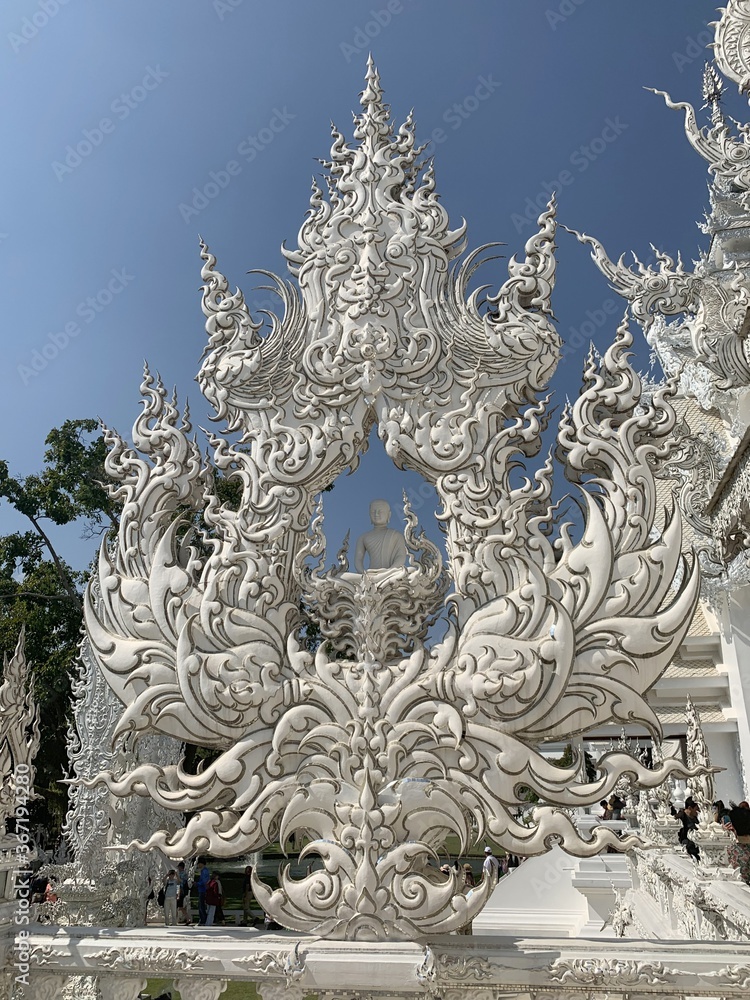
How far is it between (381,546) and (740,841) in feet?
21.0

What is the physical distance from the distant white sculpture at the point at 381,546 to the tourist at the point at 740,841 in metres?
4.23

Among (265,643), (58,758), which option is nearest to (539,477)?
(265,643)

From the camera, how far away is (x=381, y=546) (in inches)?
179

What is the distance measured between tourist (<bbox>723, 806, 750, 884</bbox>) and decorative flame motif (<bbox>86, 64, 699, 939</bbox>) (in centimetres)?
361

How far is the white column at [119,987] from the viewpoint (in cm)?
363

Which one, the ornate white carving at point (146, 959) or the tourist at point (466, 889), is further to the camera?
the tourist at point (466, 889)

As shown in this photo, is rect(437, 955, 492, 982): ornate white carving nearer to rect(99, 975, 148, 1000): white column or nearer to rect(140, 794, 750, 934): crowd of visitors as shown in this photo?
rect(99, 975, 148, 1000): white column

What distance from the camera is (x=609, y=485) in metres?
4.34

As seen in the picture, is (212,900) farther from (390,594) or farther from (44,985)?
(390,594)

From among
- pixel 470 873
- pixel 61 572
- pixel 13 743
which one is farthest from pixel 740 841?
pixel 61 572

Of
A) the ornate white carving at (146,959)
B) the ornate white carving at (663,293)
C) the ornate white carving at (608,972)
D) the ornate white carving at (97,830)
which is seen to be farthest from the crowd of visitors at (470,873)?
the ornate white carving at (663,293)

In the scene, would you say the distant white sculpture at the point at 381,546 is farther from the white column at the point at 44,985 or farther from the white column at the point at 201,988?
the white column at the point at 44,985

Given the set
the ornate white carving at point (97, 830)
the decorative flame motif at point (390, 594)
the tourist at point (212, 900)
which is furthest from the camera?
the tourist at point (212, 900)

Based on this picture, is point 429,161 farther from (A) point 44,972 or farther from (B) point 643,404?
(A) point 44,972
